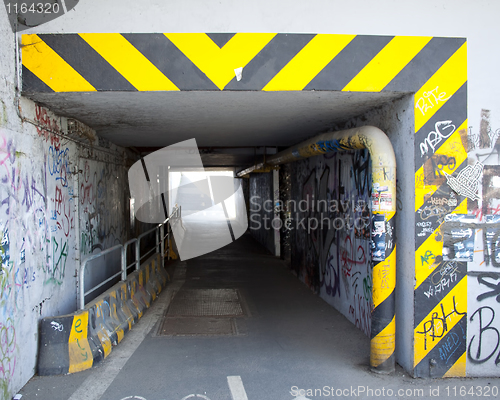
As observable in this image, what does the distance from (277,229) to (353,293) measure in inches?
242

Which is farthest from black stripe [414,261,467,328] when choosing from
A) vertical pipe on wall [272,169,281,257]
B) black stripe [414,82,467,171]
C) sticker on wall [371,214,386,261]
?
vertical pipe on wall [272,169,281,257]

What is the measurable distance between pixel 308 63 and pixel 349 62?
1.28 ft

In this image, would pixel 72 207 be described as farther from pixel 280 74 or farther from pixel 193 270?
pixel 193 270

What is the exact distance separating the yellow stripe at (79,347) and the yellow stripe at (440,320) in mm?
3288

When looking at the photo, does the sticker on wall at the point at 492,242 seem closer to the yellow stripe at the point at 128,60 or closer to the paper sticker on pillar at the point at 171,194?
the yellow stripe at the point at 128,60

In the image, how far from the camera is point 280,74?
3639mm

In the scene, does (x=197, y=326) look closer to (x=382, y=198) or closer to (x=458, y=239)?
(x=382, y=198)

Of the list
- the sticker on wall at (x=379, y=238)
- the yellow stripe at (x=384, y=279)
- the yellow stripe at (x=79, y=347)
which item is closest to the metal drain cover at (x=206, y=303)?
the yellow stripe at (x=79, y=347)

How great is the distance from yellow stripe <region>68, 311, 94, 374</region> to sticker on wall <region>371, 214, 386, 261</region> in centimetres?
309

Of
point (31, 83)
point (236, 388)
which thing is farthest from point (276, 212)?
point (31, 83)

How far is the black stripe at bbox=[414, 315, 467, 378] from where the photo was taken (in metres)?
3.73

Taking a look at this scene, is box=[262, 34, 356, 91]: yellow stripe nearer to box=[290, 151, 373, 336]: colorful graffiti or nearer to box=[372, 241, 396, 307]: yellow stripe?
box=[290, 151, 373, 336]: colorful graffiti

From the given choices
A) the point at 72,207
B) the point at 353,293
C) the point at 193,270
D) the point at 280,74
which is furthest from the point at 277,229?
the point at 280,74

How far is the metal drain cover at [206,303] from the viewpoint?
19.6ft
